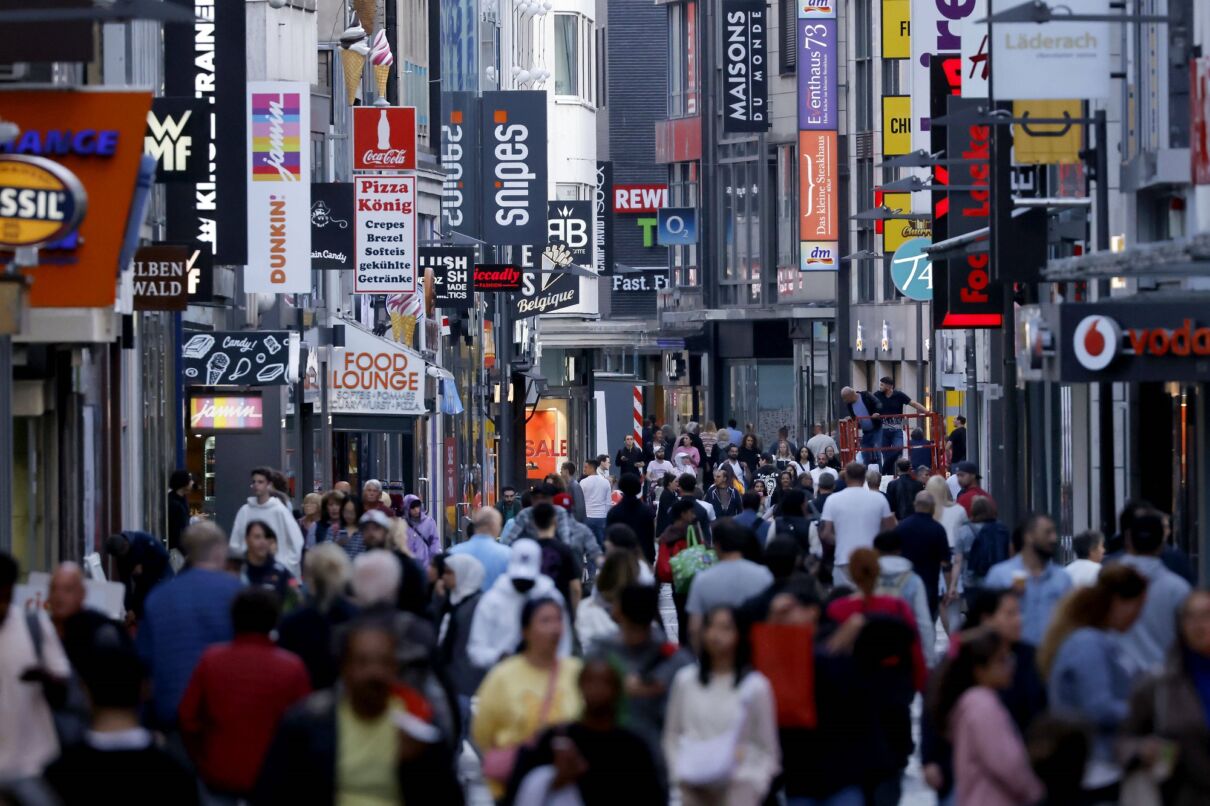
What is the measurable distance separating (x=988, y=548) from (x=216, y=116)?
405 inches

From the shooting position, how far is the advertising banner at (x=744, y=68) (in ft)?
222

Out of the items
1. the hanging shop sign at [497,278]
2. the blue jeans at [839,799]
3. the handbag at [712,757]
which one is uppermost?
the hanging shop sign at [497,278]

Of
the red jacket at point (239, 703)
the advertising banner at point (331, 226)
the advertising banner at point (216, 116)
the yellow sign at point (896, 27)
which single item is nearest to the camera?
the red jacket at point (239, 703)

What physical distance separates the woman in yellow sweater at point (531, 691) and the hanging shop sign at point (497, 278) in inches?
1246

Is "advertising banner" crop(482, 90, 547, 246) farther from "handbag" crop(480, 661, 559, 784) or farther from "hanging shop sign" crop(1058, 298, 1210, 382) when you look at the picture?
"handbag" crop(480, 661, 559, 784)

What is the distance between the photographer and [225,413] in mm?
30750

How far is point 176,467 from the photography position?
2972 cm

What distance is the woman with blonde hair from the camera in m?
10.4

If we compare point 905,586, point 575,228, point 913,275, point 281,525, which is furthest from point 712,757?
point 575,228

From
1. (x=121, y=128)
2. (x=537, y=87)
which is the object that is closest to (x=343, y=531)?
(x=121, y=128)

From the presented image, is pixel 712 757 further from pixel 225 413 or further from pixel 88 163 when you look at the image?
pixel 225 413

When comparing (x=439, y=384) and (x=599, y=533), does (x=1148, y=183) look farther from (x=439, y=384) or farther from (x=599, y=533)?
(x=439, y=384)

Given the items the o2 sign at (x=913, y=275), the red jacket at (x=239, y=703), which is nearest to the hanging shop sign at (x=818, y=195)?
the o2 sign at (x=913, y=275)

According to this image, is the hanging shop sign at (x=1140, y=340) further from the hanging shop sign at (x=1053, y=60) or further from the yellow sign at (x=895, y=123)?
the yellow sign at (x=895, y=123)
